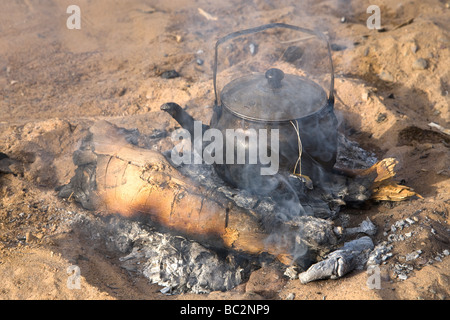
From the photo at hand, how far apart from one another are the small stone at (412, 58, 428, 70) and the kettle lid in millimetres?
3098

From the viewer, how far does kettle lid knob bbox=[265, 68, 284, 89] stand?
325 cm

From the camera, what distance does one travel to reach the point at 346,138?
468cm

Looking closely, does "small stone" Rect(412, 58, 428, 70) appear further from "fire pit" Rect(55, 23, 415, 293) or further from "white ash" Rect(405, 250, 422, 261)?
"white ash" Rect(405, 250, 422, 261)

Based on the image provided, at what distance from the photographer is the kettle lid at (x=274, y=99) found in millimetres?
3156

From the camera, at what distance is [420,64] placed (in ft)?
18.7

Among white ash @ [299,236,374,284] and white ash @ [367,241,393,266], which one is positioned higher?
white ash @ [367,241,393,266]

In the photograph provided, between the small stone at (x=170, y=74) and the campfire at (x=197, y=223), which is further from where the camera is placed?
the small stone at (x=170, y=74)

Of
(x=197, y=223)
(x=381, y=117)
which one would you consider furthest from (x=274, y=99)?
(x=381, y=117)

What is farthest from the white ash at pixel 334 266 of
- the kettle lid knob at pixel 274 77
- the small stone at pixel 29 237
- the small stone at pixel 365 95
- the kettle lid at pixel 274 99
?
the small stone at pixel 365 95

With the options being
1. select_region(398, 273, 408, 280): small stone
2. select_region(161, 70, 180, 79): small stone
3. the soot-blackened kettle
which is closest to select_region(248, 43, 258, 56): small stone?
select_region(161, 70, 180, 79): small stone

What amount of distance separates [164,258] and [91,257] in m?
0.59

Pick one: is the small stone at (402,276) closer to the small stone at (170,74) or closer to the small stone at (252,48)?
the small stone at (170,74)

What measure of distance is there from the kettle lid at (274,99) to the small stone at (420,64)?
3.10m
